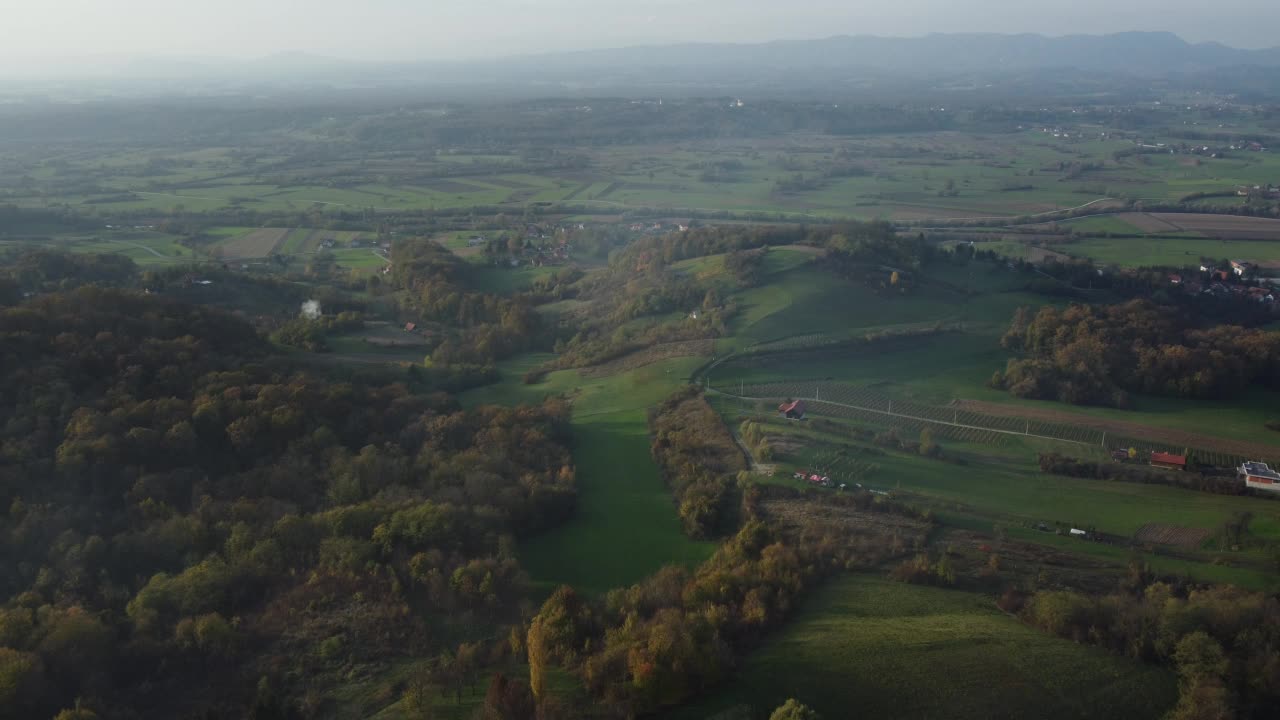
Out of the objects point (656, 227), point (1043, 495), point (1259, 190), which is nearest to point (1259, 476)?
point (1043, 495)

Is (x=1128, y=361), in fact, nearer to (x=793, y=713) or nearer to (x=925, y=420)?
(x=925, y=420)

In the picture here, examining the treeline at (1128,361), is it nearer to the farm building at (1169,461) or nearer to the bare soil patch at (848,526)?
the farm building at (1169,461)

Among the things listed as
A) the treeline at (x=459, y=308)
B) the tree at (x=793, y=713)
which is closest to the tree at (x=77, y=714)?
the tree at (x=793, y=713)

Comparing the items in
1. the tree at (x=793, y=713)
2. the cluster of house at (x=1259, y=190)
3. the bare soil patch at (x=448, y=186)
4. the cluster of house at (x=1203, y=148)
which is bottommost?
the tree at (x=793, y=713)

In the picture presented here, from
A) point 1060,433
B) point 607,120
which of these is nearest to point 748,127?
point 607,120

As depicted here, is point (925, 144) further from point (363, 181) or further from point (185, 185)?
point (185, 185)

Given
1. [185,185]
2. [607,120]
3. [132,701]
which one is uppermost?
[607,120]
